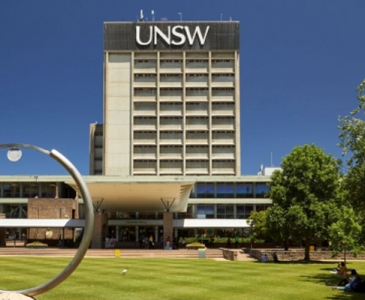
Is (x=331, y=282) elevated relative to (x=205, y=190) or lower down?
lower down

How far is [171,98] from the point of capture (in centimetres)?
10738

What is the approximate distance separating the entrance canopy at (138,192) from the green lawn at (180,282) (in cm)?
1395

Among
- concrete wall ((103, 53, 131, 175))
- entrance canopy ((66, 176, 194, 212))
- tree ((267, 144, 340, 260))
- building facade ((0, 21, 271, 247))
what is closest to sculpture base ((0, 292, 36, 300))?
tree ((267, 144, 340, 260))

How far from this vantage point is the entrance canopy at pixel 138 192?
48.7 meters

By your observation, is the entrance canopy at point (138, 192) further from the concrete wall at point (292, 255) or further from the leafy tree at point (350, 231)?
the leafy tree at point (350, 231)

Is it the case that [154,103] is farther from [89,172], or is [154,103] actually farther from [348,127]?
[348,127]

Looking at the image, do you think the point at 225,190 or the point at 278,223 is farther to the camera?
the point at 225,190

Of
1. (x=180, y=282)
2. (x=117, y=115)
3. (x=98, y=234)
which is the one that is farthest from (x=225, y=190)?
(x=180, y=282)

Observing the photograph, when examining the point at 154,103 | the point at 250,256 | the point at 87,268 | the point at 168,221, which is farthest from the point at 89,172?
the point at 87,268

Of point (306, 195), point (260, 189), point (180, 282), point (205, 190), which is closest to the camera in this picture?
point (180, 282)

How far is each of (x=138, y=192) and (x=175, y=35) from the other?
59.6 metres

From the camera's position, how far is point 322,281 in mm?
28516

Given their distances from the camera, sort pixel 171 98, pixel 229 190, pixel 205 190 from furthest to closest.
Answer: pixel 171 98 → pixel 205 190 → pixel 229 190

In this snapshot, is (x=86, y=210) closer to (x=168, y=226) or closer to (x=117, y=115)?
(x=168, y=226)
